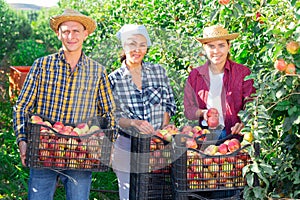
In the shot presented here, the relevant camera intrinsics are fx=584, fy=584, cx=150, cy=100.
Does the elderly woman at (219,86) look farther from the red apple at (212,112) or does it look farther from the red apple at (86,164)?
the red apple at (86,164)

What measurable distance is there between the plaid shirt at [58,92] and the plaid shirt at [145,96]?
179 mm

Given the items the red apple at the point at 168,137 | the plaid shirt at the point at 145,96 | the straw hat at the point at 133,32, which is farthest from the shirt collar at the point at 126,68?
the red apple at the point at 168,137

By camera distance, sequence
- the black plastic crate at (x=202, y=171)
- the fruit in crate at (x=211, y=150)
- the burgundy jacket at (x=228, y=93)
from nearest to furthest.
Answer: the black plastic crate at (x=202, y=171)
the fruit in crate at (x=211, y=150)
the burgundy jacket at (x=228, y=93)

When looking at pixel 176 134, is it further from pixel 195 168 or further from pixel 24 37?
pixel 24 37

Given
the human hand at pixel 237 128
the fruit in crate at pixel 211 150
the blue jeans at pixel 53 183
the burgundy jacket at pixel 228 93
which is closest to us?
the fruit in crate at pixel 211 150

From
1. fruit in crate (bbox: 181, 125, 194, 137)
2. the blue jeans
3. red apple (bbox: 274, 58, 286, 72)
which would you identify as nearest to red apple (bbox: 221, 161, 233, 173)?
fruit in crate (bbox: 181, 125, 194, 137)

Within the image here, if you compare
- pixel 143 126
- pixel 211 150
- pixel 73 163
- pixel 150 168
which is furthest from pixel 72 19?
pixel 211 150

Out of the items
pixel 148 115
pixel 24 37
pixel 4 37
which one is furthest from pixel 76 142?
pixel 24 37

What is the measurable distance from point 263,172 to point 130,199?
0.78 m

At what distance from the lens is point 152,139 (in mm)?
2982

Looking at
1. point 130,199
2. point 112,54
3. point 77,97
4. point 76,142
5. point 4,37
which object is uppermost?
point 4,37

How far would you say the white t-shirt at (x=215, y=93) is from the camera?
332 cm

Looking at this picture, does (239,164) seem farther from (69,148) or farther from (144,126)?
(69,148)

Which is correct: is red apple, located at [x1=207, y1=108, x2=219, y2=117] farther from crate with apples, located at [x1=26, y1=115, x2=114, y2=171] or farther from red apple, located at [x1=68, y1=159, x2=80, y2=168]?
red apple, located at [x1=68, y1=159, x2=80, y2=168]
